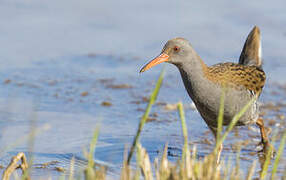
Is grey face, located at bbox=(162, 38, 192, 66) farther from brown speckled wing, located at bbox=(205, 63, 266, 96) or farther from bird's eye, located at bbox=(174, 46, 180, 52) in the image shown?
brown speckled wing, located at bbox=(205, 63, 266, 96)

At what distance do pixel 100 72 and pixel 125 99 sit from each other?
106 cm

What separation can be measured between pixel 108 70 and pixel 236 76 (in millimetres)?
3167

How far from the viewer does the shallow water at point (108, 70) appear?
6125 mm

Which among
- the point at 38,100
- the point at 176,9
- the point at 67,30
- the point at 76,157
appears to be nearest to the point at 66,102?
the point at 38,100

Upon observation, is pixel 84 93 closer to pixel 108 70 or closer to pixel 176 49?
pixel 108 70

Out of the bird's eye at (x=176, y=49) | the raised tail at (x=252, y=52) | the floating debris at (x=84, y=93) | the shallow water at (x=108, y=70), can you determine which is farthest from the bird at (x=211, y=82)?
the floating debris at (x=84, y=93)

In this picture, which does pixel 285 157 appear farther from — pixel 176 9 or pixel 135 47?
pixel 176 9

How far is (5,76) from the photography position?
8.05 metres

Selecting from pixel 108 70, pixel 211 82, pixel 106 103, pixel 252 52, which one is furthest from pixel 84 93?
pixel 211 82

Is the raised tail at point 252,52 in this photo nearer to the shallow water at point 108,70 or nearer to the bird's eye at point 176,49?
the shallow water at point 108,70

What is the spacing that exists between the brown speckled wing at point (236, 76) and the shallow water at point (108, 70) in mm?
627

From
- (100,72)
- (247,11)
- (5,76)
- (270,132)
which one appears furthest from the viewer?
(247,11)

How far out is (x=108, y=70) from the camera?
8.70m

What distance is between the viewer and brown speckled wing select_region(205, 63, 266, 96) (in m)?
5.62
